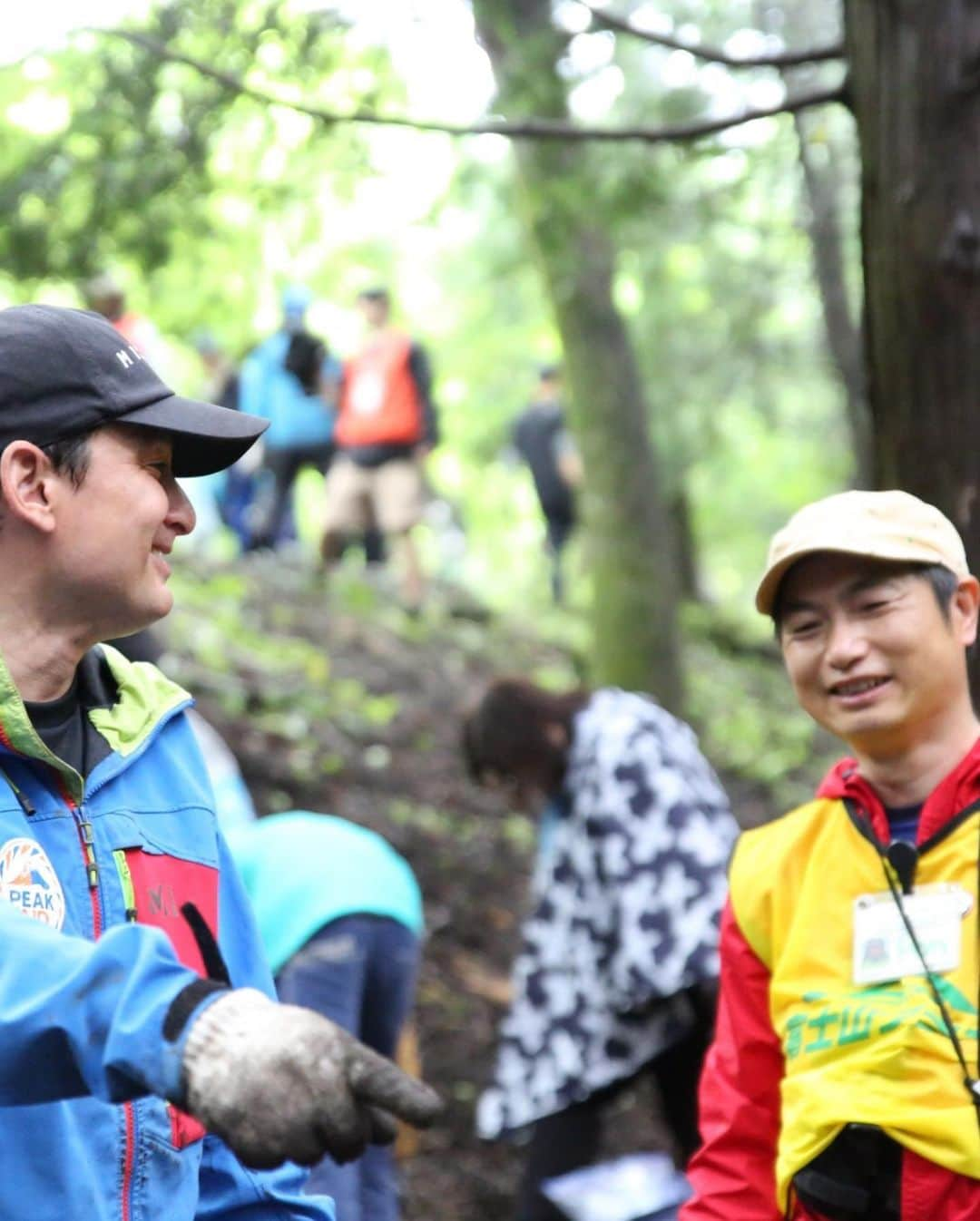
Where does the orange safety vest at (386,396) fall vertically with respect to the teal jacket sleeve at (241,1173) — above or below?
above

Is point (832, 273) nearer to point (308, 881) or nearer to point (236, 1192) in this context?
point (308, 881)

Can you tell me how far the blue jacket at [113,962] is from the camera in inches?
65.2

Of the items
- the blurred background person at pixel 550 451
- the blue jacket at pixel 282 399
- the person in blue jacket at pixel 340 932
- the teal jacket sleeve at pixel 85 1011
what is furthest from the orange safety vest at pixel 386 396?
the teal jacket sleeve at pixel 85 1011

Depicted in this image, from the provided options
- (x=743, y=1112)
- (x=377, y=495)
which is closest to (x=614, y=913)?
(x=743, y=1112)

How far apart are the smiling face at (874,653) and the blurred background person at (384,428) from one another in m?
8.63

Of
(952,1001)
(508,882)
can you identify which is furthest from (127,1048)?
(508,882)

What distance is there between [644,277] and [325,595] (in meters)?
3.73

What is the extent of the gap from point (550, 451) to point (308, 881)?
32.7 ft

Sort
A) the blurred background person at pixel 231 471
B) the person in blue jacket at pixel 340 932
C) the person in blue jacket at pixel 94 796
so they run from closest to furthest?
the person in blue jacket at pixel 94 796, the person in blue jacket at pixel 340 932, the blurred background person at pixel 231 471

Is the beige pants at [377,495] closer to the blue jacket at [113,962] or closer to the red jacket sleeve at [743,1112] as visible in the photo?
the red jacket sleeve at [743,1112]

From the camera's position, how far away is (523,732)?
15.6 ft

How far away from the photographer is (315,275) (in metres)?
17.3

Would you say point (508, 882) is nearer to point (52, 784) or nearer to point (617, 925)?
point (617, 925)

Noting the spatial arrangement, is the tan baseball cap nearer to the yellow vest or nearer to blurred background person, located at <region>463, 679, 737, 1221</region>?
the yellow vest
